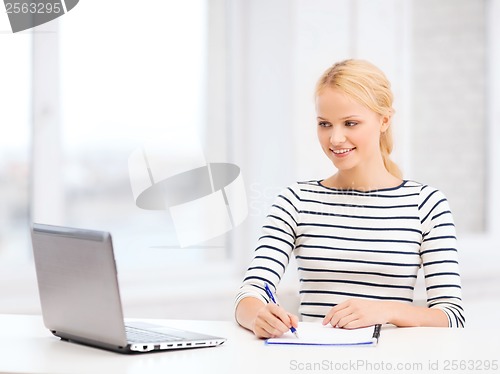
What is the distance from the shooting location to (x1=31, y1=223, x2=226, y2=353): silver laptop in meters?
1.39

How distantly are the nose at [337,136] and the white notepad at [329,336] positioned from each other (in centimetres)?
49

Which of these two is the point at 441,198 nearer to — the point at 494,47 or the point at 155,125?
the point at 155,125

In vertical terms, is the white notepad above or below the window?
below

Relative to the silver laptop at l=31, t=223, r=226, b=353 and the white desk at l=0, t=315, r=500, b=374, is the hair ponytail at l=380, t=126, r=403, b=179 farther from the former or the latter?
the silver laptop at l=31, t=223, r=226, b=353

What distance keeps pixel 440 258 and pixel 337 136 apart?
1.38 ft

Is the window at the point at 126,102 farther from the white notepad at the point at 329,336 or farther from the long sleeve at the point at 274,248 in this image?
the white notepad at the point at 329,336

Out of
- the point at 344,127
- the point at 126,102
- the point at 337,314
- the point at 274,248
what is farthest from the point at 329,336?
the point at 126,102

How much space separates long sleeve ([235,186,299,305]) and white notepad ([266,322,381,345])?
0.27 m

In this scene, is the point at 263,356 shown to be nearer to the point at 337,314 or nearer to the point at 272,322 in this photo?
the point at 272,322

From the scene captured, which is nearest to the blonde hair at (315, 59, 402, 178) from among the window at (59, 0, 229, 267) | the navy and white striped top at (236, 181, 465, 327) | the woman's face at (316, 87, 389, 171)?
the woman's face at (316, 87, 389, 171)

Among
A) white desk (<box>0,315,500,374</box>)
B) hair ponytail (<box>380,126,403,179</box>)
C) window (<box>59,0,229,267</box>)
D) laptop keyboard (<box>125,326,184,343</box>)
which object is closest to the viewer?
white desk (<box>0,315,500,374</box>)

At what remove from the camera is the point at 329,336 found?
5.21 ft

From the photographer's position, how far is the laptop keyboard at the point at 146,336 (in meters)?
1.48

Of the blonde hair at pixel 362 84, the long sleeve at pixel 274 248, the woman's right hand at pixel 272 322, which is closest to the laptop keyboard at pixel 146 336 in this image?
the woman's right hand at pixel 272 322
